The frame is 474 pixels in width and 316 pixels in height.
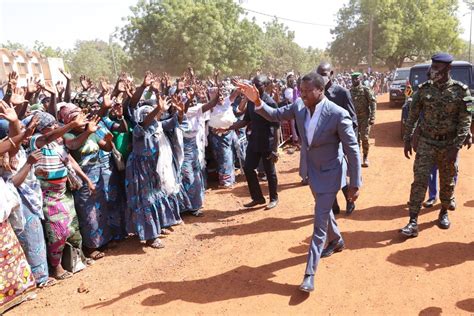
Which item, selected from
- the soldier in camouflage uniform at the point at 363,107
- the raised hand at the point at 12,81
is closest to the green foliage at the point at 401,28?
the soldier in camouflage uniform at the point at 363,107

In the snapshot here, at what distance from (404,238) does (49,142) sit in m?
3.88

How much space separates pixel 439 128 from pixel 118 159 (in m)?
3.68

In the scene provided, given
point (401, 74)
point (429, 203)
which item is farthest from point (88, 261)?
point (401, 74)

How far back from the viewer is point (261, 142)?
5.53 meters

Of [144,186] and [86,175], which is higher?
[86,175]

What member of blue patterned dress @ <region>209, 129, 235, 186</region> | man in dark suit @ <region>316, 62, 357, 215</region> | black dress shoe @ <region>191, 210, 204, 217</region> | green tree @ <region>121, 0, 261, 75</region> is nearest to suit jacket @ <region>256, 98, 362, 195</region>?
man in dark suit @ <region>316, 62, 357, 215</region>

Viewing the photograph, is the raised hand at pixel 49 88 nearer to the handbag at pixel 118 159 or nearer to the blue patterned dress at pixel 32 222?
the handbag at pixel 118 159

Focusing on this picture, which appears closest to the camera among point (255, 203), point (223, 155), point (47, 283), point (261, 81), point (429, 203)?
point (47, 283)

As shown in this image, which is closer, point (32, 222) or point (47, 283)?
point (32, 222)

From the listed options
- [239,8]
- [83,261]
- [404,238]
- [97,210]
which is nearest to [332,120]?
[404,238]

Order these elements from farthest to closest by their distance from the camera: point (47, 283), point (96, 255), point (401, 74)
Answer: point (401, 74) → point (96, 255) → point (47, 283)

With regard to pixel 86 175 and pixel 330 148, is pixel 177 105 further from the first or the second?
pixel 330 148

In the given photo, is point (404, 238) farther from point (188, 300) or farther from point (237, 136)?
point (237, 136)

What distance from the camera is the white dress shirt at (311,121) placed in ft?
11.1
